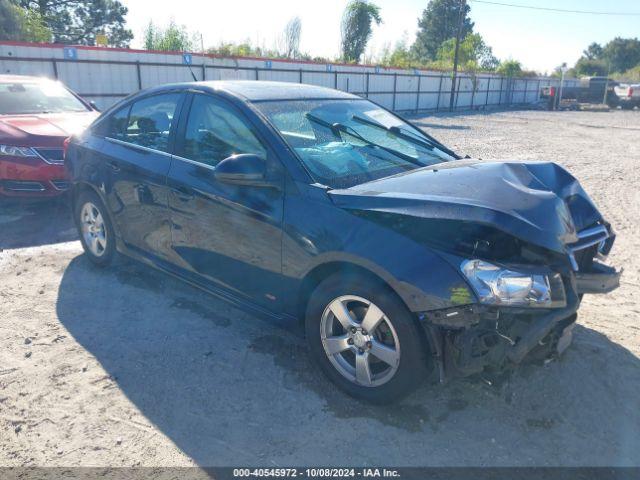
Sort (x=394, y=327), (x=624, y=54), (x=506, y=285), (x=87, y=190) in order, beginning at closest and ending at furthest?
(x=506, y=285)
(x=394, y=327)
(x=87, y=190)
(x=624, y=54)

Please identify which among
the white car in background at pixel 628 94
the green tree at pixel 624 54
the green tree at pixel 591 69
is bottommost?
the white car in background at pixel 628 94

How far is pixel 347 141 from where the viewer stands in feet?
11.4

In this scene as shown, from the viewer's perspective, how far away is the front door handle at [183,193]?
3539 mm

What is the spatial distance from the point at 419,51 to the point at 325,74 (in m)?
54.8

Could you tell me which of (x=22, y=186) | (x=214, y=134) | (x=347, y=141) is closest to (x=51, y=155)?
(x=22, y=186)

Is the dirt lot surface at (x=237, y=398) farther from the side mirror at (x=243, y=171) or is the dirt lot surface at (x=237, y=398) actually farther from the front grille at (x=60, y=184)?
the front grille at (x=60, y=184)

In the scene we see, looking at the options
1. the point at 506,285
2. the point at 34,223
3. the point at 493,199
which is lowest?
the point at 34,223

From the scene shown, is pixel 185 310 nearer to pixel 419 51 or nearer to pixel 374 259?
pixel 374 259

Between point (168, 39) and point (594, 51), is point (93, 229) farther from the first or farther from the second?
point (594, 51)

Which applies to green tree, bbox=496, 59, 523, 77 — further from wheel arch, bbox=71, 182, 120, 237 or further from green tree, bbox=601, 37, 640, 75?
green tree, bbox=601, 37, 640, 75

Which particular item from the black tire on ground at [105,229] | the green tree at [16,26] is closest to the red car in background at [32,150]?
the black tire on ground at [105,229]

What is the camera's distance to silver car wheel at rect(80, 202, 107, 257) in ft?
15.3

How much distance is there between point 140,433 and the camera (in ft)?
8.79

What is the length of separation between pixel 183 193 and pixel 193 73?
4747 millimetres
